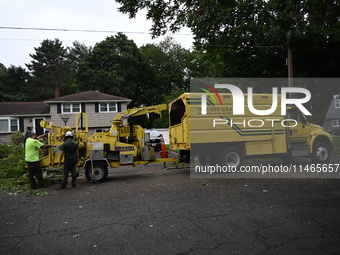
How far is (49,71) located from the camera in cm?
5088

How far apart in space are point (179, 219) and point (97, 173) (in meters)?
5.06

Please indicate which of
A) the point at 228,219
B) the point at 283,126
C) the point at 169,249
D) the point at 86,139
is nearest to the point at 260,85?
the point at 283,126

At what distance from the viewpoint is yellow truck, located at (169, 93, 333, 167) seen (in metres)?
10.4

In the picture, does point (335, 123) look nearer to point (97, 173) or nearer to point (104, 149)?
point (104, 149)

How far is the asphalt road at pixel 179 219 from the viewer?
426cm

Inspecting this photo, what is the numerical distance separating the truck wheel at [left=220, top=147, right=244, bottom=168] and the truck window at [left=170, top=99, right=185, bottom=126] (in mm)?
2348

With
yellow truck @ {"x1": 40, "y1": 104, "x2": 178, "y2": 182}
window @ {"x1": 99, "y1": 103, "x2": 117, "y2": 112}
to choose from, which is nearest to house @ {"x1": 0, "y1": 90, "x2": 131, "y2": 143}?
window @ {"x1": 99, "y1": 103, "x2": 117, "y2": 112}

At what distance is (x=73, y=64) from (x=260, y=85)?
4686 cm

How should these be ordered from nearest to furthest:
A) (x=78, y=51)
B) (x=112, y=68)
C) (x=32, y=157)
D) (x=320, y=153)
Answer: (x=32, y=157), (x=320, y=153), (x=112, y=68), (x=78, y=51)

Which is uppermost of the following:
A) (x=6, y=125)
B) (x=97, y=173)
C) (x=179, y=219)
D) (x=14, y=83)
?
(x=14, y=83)

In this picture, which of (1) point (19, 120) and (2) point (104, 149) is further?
(1) point (19, 120)

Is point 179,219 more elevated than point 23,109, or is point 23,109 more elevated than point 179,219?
point 23,109

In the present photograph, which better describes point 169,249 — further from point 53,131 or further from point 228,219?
point 53,131

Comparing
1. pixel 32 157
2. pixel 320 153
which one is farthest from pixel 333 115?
pixel 32 157
